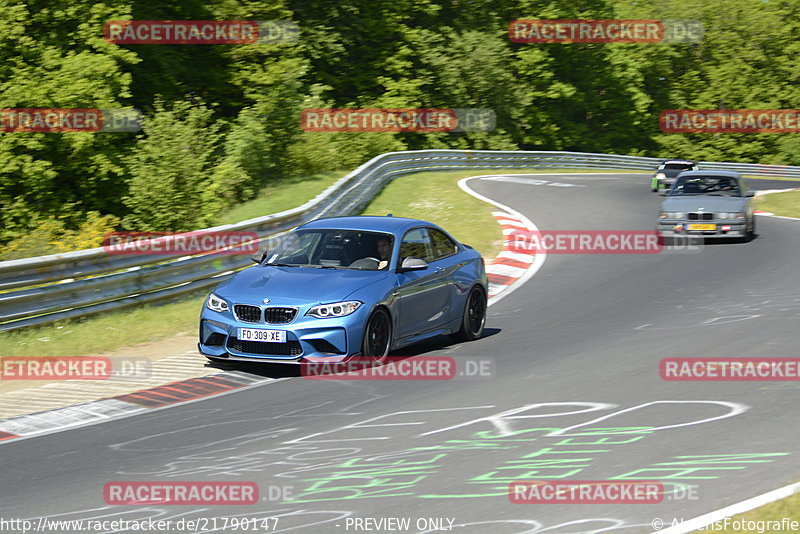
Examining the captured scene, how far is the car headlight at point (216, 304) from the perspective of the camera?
10.1 m

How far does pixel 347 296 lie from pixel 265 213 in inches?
476

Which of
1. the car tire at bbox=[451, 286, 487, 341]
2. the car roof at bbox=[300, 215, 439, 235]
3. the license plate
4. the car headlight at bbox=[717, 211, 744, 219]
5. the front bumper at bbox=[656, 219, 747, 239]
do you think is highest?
the car roof at bbox=[300, 215, 439, 235]

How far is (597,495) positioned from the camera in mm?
6207

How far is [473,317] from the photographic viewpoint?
12.0 meters

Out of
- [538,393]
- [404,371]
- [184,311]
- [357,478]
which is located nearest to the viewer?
[357,478]

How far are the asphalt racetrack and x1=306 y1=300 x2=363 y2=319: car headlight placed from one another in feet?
A: 2.19

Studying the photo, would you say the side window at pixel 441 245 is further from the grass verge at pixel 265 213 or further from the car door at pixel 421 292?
the grass verge at pixel 265 213

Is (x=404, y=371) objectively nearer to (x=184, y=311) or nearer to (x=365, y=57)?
(x=184, y=311)

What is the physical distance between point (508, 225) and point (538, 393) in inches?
531

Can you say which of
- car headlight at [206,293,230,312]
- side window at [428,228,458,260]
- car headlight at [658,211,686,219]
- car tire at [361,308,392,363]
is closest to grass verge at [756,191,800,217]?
car headlight at [658,211,686,219]

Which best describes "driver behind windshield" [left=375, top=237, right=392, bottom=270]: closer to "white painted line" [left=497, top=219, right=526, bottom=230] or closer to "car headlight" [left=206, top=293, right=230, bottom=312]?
"car headlight" [left=206, top=293, right=230, bottom=312]

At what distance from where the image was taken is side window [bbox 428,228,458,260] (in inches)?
463

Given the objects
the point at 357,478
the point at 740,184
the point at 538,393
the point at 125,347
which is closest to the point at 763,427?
the point at 538,393

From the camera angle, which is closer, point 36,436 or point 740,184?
point 36,436
